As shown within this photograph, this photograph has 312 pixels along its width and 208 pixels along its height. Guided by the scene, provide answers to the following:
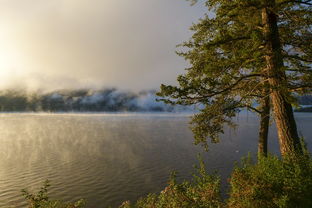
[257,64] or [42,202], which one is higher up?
[257,64]

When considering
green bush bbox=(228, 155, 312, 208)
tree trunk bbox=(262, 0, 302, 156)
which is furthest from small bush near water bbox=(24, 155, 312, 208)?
tree trunk bbox=(262, 0, 302, 156)

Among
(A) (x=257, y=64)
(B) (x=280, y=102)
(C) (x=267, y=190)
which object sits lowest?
(C) (x=267, y=190)

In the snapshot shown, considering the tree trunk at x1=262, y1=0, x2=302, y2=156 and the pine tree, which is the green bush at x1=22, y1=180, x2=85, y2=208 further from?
the tree trunk at x1=262, y1=0, x2=302, y2=156

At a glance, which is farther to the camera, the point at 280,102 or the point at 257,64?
the point at 257,64

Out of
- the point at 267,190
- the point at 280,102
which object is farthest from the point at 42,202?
the point at 280,102

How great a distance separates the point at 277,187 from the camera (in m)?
5.71

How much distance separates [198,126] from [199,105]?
5.72 ft

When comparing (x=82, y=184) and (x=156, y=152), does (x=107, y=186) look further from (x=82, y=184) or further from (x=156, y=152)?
(x=156, y=152)

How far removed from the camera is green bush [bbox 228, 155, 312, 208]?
5.22 m

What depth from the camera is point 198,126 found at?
10.1 m

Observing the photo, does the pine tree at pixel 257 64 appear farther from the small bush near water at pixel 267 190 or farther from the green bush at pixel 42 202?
the green bush at pixel 42 202

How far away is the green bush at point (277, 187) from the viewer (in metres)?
5.22

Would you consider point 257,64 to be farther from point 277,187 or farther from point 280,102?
point 277,187

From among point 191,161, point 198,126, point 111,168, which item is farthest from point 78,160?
point 198,126
